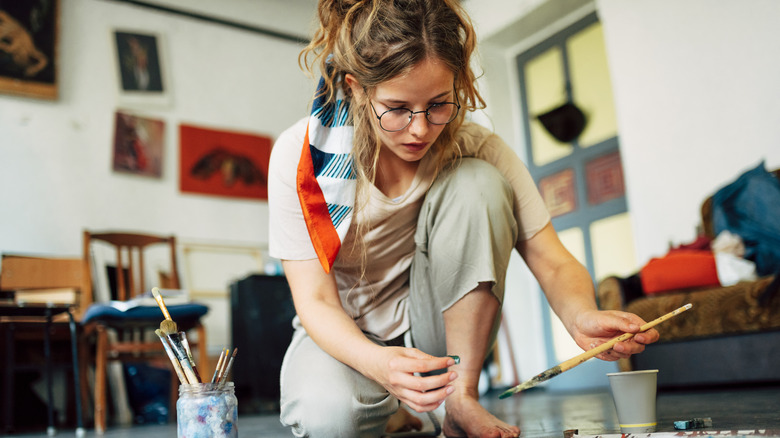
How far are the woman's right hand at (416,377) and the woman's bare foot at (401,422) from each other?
542 millimetres

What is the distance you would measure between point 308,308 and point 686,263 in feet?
6.34

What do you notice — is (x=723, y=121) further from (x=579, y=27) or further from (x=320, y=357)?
(x=320, y=357)

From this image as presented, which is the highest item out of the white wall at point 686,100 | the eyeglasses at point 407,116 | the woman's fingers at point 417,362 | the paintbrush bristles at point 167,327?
the white wall at point 686,100

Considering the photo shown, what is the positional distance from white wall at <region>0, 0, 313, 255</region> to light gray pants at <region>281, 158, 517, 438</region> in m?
2.62

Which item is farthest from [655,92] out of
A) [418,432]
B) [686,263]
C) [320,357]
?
[320,357]

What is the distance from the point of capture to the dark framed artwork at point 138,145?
4180mm

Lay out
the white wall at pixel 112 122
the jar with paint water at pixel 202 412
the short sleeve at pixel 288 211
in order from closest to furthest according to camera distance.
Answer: the jar with paint water at pixel 202 412 < the short sleeve at pixel 288 211 < the white wall at pixel 112 122

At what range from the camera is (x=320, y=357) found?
1.10 meters

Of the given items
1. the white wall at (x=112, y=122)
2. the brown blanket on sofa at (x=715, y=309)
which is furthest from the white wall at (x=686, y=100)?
the white wall at (x=112, y=122)

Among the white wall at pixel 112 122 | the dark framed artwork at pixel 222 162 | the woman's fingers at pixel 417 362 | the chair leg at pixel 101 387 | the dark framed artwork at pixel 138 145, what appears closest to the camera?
the woman's fingers at pixel 417 362

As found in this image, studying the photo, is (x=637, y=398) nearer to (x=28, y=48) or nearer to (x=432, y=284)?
(x=432, y=284)

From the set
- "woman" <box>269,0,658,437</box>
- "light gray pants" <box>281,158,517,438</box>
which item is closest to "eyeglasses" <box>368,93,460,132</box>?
"woman" <box>269,0,658,437</box>

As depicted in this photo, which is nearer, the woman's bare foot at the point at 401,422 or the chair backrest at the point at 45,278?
the woman's bare foot at the point at 401,422

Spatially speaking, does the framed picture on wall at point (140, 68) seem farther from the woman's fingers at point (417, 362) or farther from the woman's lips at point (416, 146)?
the woman's fingers at point (417, 362)
